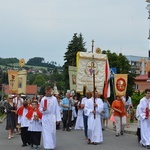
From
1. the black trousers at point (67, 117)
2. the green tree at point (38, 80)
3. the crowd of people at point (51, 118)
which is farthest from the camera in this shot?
the green tree at point (38, 80)

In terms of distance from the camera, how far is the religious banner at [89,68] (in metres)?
16.4

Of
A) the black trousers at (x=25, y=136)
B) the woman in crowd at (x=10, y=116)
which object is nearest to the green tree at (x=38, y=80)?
the woman in crowd at (x=10, y=116)

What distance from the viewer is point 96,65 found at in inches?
652

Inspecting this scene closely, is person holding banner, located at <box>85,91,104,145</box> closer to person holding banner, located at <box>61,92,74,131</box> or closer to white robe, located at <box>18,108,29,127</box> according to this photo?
white robe, located at <box>18,108,29,127</box>

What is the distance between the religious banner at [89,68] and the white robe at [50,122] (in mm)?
3812

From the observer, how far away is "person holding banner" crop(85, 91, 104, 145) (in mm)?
14242

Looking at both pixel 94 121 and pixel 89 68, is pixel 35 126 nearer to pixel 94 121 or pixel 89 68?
pixel 94 121

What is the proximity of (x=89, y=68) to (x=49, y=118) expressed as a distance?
14.1 ft

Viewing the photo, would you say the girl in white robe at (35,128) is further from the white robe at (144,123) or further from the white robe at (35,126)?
the white robe at (144,123)

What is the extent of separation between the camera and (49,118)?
12.6 meters

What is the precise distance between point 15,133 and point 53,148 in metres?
6.29

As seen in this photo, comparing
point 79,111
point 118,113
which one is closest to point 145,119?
point 118,113

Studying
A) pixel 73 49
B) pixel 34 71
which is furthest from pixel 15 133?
pixel 34 71

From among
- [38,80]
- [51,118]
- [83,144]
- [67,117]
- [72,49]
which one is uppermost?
[72,49]
